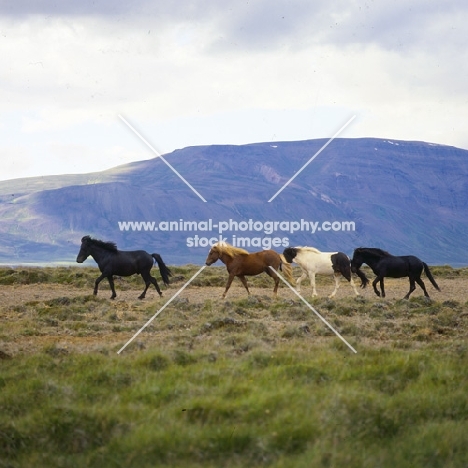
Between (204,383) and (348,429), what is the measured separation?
238 cm

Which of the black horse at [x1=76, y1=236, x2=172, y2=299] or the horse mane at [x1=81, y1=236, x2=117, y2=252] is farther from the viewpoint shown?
the horse mane at [x1=81, y1=236, x2=117, y2=252]

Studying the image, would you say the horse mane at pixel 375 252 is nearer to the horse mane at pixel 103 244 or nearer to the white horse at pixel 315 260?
the white horse at pixel 315 260

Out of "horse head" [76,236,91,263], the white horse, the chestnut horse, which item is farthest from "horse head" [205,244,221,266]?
"horse head" [76,236,91,263]

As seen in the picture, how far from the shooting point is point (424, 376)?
37.9ft

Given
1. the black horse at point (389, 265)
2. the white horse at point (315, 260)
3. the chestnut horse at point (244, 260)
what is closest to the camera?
the chestnut horse at point (244, 260)

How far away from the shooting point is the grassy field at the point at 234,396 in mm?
8789

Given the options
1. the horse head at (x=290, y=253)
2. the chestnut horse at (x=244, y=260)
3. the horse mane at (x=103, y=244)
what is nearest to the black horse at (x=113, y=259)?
the horse mane at (x=103, y=244)

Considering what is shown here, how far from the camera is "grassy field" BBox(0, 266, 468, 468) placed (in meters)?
8.79

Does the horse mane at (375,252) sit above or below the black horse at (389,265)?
above

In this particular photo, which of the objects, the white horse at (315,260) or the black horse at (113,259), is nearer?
the black horse at (113,259)

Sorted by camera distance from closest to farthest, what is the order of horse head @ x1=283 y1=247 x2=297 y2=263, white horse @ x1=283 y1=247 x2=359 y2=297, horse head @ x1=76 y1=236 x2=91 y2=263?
horse head @ x1=76 y1=236 x2=91 y2=263 → white horse @ x1=283 y1=247 x2=359 y2=297 → horse head @ x1=283 y1=247 x2=297 y2=263

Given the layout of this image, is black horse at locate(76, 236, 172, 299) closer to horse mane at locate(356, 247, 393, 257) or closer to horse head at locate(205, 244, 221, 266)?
horse head at locate(205, 244, 221, 266)

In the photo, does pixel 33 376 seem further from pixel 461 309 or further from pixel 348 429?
pixel 461 309

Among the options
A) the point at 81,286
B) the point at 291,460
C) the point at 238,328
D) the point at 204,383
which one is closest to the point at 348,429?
the point at 291,460
